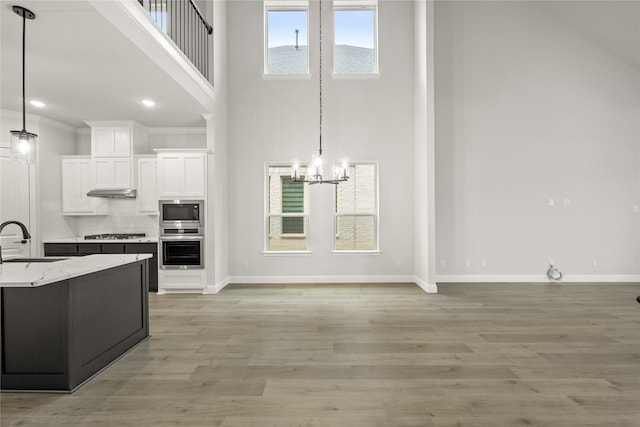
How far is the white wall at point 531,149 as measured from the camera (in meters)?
6.61

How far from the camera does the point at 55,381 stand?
2.69 meters

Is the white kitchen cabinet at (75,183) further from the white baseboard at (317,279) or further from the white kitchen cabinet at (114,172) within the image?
the white baseboard at (317,279)

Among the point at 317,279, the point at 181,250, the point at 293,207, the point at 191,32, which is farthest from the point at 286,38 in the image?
the point at 317,279

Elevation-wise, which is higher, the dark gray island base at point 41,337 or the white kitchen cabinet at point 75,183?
the white kitchen cabinet at point 75,183

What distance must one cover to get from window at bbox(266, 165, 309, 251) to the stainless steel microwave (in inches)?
53.6

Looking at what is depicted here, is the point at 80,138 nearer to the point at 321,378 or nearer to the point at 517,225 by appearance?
the point at 321,378

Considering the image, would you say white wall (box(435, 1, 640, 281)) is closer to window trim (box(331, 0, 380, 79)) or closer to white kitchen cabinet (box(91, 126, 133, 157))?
window trim (box(331, 0, 380, 79))

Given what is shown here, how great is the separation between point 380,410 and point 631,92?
774 centimetres

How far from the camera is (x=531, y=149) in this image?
662cm

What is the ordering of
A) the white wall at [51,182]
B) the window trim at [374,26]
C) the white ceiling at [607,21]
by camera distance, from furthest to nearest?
the window trim at [374,26] < the white wall at [51,182] < the white ceiling at [607,21]

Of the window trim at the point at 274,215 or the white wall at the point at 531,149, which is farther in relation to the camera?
the window trim at the point at 274,215

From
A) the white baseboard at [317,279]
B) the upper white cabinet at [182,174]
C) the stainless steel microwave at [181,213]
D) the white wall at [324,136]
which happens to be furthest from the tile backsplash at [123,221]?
the white baseboard at [317,279]

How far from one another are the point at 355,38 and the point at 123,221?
5.66 meters

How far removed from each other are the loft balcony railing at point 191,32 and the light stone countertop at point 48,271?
3.50 meters
